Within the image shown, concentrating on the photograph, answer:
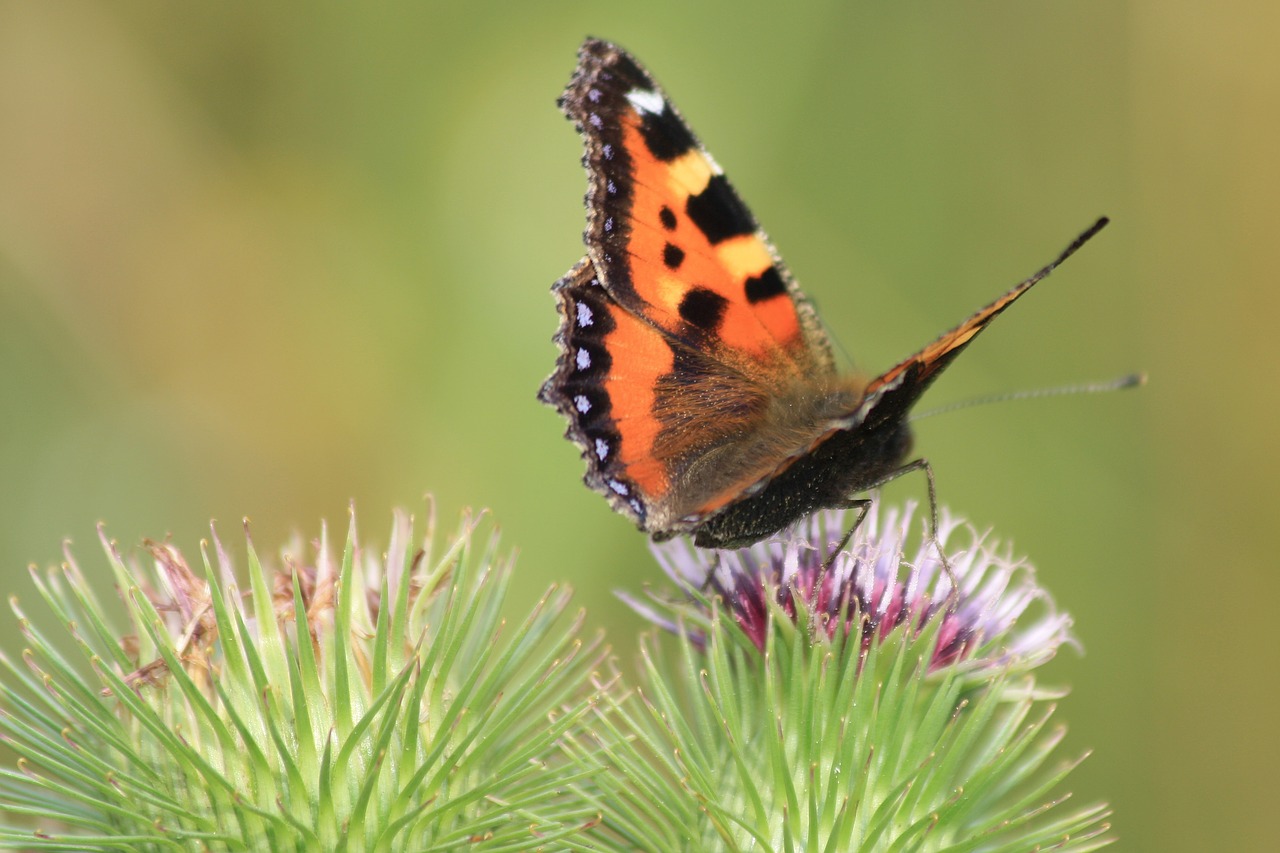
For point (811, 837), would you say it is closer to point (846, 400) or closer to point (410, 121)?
point (846, 400)

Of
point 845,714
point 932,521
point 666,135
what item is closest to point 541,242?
point 666,135

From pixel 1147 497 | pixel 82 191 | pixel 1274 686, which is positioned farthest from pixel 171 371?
pixel 1274 686

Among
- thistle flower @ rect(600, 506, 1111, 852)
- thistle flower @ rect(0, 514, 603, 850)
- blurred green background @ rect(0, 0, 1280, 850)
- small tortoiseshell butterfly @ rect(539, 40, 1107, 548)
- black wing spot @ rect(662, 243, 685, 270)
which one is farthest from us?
blurred green background @ rect(0, 0, 1280, 850)

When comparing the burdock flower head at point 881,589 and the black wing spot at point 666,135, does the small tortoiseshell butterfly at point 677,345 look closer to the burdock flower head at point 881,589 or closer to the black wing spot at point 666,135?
the black wing spot at point 666,135

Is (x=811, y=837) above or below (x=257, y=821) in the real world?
below

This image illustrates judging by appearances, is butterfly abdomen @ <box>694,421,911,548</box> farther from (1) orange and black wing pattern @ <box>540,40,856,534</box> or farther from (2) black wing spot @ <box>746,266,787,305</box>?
(2) black wing spot @ <box>746,266,787,305</box>

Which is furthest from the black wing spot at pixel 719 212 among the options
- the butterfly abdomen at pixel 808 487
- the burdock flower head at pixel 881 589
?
the burdock flower head at pixel 881 589

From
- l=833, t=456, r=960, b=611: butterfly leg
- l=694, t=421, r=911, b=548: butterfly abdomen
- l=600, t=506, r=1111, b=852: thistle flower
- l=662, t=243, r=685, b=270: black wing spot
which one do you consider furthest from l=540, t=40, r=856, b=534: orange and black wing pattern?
l=600, t=506, r=1111, b=852: thistle flower
